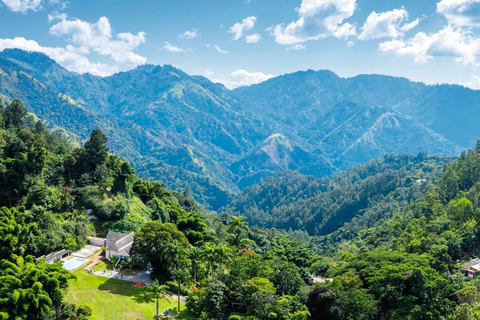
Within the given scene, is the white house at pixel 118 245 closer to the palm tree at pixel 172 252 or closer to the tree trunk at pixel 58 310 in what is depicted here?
the palm tree at pixel 172 252

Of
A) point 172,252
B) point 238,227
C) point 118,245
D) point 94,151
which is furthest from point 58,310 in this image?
point 94,151

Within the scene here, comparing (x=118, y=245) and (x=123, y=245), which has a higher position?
(x=118, y=245)

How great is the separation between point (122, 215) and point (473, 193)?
72286 mm

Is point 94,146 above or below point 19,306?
above

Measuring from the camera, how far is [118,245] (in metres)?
52.2

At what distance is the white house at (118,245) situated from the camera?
51188 millimetres

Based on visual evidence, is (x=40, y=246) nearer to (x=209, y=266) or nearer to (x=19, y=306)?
(x=19, y=306)

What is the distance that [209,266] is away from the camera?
169ft

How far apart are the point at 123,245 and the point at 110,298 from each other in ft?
40.6

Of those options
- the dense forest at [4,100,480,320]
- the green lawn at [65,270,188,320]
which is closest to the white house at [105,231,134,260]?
the dense forest at [4,100,480,320]

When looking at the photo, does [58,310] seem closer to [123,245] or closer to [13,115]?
[123,245]

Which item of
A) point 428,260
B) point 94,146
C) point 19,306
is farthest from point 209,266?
point 94,146

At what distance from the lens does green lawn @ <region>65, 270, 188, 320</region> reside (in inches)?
1551

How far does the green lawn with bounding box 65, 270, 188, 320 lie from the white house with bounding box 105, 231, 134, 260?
501cm
